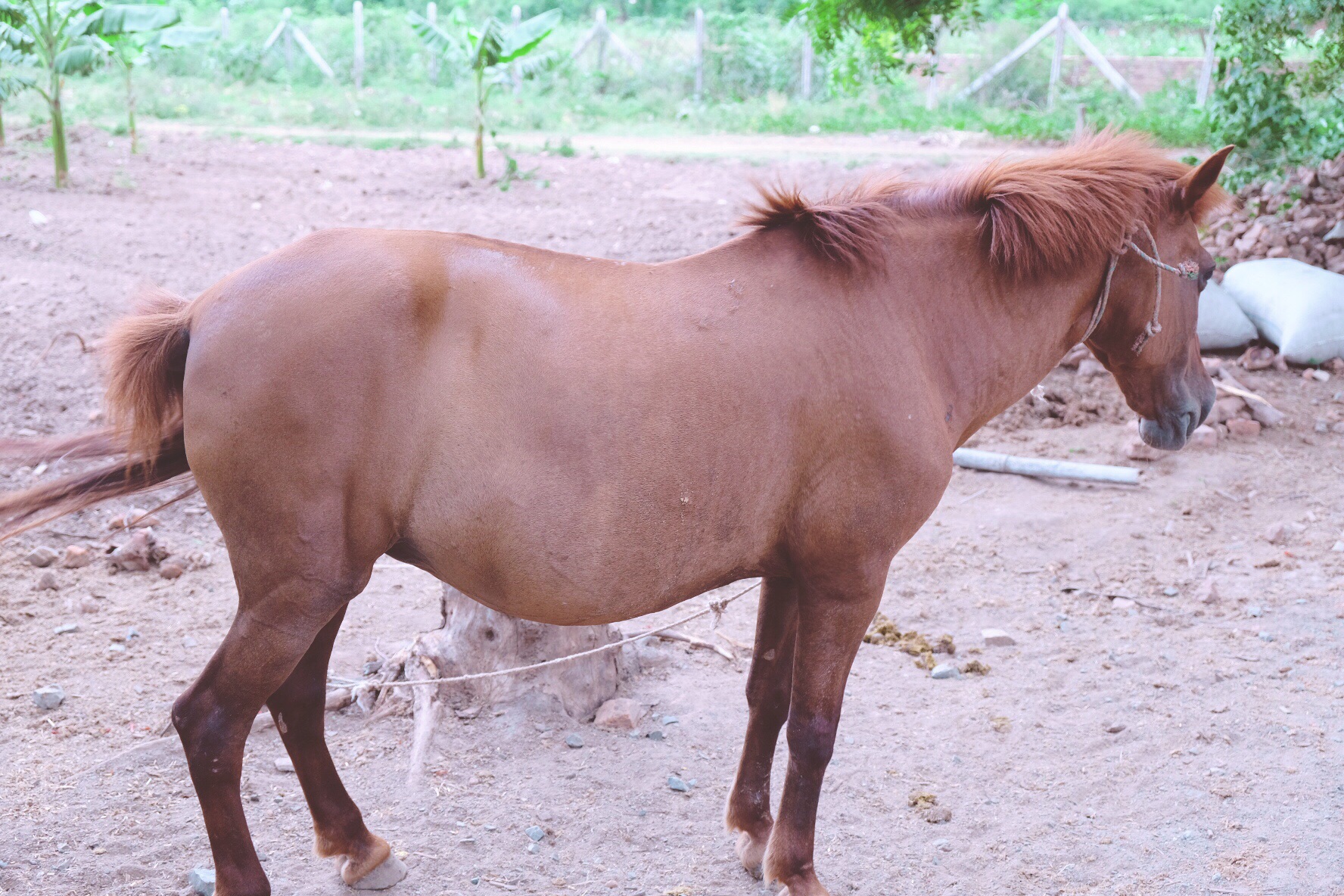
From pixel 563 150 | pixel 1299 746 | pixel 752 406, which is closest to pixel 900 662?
pixel 1299 746

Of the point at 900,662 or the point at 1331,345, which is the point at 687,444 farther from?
the point at 1331,345

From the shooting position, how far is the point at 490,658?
12.7 feet

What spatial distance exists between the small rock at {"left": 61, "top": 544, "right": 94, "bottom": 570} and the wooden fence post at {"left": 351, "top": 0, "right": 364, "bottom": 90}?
1829 cm

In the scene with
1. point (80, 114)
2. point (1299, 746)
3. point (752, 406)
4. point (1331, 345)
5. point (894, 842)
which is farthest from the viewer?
point (80, 114)

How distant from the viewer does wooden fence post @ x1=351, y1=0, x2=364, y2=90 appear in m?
21.7

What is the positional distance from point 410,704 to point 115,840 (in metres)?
1.05

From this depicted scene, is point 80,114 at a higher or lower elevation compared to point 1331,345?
higher

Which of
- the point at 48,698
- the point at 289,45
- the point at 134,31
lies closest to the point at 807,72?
the point at 289,45

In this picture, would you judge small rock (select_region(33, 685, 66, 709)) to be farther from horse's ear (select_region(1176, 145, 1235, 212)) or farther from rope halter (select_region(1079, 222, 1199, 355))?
horse's ear (select_region(1176, 145, 1235, 212))

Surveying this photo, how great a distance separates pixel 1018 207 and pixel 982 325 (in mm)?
315

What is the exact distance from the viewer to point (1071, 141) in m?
3.15

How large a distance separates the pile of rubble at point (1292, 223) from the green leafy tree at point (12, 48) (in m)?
11.1

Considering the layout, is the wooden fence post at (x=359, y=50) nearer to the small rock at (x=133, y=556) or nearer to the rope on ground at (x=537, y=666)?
the small rock at (x=133, y=556)

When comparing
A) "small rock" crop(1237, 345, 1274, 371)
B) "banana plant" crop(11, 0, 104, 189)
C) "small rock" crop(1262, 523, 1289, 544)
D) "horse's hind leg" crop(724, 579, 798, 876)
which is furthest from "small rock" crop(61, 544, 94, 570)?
"banana plant" crop(11, 0, 104, 189)
